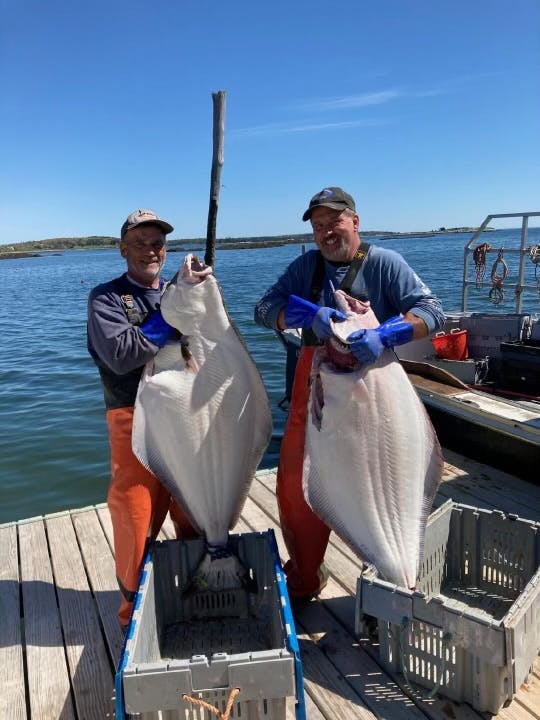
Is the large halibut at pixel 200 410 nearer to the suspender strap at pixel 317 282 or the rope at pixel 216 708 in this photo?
the suspender strap at pixel 317 282

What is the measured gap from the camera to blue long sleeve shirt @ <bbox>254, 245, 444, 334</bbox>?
2828 mm

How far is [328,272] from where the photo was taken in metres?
3.03

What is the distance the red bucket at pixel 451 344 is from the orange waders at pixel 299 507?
478cm

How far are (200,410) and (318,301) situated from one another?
87cm

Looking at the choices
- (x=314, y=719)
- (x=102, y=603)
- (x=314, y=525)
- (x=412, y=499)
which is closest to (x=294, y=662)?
(x=314, y=719)

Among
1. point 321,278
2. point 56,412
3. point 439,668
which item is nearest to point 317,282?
point 321,278

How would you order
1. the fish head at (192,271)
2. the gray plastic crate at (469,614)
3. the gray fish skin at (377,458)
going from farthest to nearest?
the fish head at (192,271) → the gray fish skin at (377,458) → the gray plastic crate at (469,614)

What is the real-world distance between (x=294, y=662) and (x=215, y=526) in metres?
0.86

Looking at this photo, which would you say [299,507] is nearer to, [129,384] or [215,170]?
[129,384]

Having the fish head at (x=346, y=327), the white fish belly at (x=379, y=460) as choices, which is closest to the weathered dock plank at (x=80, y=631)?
the white fish belly at (x=379, y=460)

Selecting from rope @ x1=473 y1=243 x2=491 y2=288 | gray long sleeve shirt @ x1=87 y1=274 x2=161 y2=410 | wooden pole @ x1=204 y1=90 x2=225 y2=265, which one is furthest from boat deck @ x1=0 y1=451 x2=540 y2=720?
rope @ x1=473 y1=243 x2=491 y2=288

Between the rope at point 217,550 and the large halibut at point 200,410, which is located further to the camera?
the rope at point 217,550

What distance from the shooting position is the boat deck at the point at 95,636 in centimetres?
253

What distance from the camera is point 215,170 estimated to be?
2.97 m
